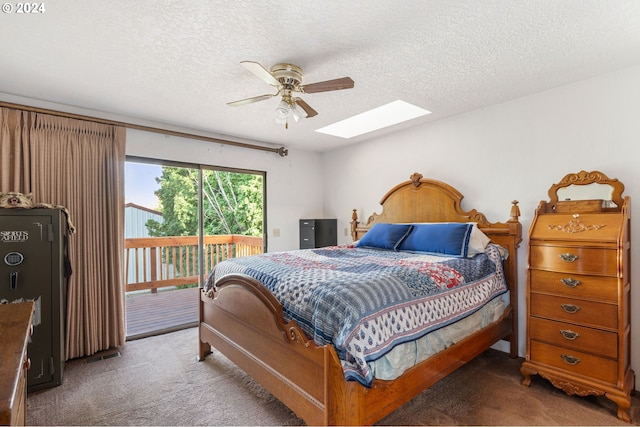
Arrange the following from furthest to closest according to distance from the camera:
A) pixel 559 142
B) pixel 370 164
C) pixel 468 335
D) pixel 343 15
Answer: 1. pixel 370 164
2. pixel 559 142
3. pixel 468 335
4. pixel 343 15

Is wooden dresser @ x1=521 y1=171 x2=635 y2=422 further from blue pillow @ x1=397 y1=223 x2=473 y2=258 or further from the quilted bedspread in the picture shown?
blue pillow @ x1=397 y1=223 x2=473 y2=258

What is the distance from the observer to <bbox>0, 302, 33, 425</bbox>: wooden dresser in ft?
2.02

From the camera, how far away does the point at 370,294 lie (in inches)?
64.5

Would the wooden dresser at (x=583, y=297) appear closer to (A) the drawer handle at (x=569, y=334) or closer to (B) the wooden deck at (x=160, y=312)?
(A) the drawer handle at (x=569, y=334)

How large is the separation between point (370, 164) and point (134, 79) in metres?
2.89

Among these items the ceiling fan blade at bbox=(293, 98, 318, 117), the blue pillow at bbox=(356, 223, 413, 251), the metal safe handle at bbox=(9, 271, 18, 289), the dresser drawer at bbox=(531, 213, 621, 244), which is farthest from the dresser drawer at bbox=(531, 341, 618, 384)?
the metal safe handle at bbox=(9, 271, 18, 289)

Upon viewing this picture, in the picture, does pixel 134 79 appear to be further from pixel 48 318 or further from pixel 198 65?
pixel 48 318

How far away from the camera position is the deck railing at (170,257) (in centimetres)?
396

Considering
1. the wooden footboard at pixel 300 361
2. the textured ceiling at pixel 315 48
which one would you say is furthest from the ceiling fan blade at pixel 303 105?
the wooden footboard at pixel 300 361

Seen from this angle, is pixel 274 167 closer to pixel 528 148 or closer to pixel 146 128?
pixel 146 128

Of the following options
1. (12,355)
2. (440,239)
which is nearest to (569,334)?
(440,239)

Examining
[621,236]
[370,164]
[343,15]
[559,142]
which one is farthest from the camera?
[370,164]

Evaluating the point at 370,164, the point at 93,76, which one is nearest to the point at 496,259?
the point at 370,164

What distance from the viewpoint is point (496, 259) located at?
8.79 feet
